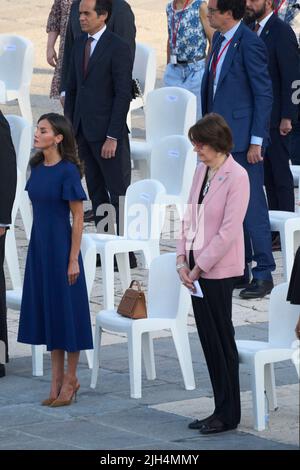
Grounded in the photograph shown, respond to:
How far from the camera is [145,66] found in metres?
14.5

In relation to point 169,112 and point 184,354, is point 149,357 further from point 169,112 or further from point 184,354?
point 169,112

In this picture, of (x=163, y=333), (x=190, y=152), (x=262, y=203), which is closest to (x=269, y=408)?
(x=163, y=333)

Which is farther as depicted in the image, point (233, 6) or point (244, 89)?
point (244, 89)

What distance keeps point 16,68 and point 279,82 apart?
152 inches

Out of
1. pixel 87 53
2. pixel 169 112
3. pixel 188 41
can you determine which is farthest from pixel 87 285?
pixel 188 41

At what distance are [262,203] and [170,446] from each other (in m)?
3.65

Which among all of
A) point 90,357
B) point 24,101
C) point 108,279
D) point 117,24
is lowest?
point 90,357

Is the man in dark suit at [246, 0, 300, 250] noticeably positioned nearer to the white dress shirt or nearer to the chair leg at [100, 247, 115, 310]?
the white dress shirt

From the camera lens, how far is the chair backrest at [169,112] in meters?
13.3

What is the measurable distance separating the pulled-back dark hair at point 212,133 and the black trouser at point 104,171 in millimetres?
3850

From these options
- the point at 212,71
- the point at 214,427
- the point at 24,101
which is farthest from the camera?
the point at 24,101

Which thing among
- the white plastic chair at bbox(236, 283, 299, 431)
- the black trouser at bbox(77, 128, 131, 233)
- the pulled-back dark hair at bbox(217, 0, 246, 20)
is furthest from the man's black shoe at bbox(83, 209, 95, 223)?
the white plastic chair at bbox(236, 283, 299, 431)

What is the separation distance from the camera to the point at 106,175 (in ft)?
40.2
